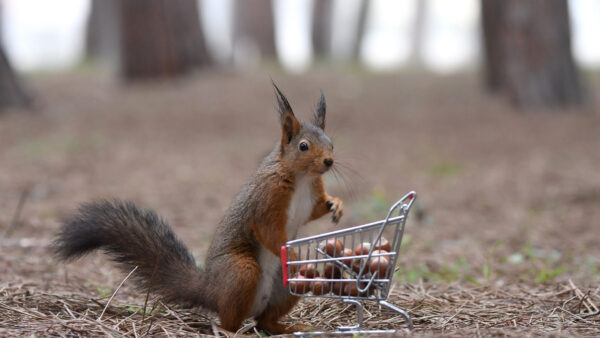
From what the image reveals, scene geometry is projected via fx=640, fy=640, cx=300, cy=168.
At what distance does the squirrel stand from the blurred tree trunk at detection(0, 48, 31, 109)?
5381 millimetres

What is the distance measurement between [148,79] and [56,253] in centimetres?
677

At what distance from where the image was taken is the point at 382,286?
225cm

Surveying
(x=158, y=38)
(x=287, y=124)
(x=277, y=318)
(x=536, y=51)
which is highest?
(x=158, y=38)

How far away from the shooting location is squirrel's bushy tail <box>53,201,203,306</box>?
97.2 inches

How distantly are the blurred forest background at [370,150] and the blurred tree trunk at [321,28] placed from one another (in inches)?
129

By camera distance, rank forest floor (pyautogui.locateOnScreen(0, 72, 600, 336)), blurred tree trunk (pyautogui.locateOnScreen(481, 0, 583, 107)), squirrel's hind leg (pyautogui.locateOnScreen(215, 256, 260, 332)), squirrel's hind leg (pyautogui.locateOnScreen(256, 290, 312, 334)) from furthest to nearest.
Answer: blurred tree trunk (pyautogui.locateOnScreen(481, 0, 583, 107)), forest floor (pyautogui.locateOnScreen(0, 72, 600, 336)), squirrel's hind leg (pyautogui.locateOnScreen(256, 290, 312, 334)), squirrel's hind leg (pyautogui.locateOnScreen(215, 256, 260, 332))

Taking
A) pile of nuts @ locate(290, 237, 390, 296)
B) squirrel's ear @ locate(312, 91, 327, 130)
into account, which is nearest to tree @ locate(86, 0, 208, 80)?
squirrel's ear @ locate(312, 91, 327, 130)

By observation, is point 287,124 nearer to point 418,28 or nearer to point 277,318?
point 277,318

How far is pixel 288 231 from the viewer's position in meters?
2.44

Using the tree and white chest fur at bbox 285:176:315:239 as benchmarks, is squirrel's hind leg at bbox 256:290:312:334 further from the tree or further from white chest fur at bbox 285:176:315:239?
the tree

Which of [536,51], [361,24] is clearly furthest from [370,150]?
[361,24]

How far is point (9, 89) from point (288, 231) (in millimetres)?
6156

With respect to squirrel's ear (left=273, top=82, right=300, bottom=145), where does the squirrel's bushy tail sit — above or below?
below

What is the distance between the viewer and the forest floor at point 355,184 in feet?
8.54
